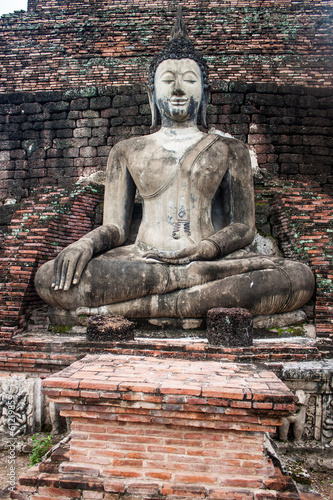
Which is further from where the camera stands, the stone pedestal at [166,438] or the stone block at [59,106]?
the stone block at [59,106]

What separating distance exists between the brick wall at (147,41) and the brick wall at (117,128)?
1798 mm

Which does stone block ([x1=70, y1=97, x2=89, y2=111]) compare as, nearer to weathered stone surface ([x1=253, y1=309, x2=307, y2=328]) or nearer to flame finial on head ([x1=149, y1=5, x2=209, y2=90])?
flame finial on head ([x1=149, y1=5, x2=209, y2=90])

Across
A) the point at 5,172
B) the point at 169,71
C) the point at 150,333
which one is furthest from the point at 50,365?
the point at 5,172

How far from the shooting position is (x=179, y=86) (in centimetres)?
519

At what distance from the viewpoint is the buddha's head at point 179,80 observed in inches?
206

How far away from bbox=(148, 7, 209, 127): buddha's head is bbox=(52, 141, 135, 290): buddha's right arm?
84 centimetres

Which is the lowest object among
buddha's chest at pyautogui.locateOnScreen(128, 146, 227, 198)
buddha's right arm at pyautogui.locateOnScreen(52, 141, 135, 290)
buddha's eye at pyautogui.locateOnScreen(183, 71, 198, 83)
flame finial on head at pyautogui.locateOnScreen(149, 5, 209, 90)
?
buddha's right arm at pyautogui.locateOnScreen(52, 141, 135, 290)

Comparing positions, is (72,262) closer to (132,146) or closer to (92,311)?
(92,311)

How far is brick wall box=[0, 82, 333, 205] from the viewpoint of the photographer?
296 inches

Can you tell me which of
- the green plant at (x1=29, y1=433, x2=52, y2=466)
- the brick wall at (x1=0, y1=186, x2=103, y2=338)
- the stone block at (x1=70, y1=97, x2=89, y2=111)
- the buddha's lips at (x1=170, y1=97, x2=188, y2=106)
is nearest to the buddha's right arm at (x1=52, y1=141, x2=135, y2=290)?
the brick wall at (x1=0, y1=186, x2=103, y2=338)

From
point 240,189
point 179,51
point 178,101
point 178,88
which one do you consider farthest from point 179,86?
point 240,189

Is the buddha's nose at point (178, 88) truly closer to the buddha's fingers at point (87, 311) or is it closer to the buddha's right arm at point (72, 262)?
the buddha's right arm at point (72, 262)

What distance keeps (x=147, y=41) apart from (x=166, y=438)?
9.58m

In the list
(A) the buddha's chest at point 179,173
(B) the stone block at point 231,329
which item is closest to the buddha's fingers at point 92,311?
(B) the stone block at point 231,329
